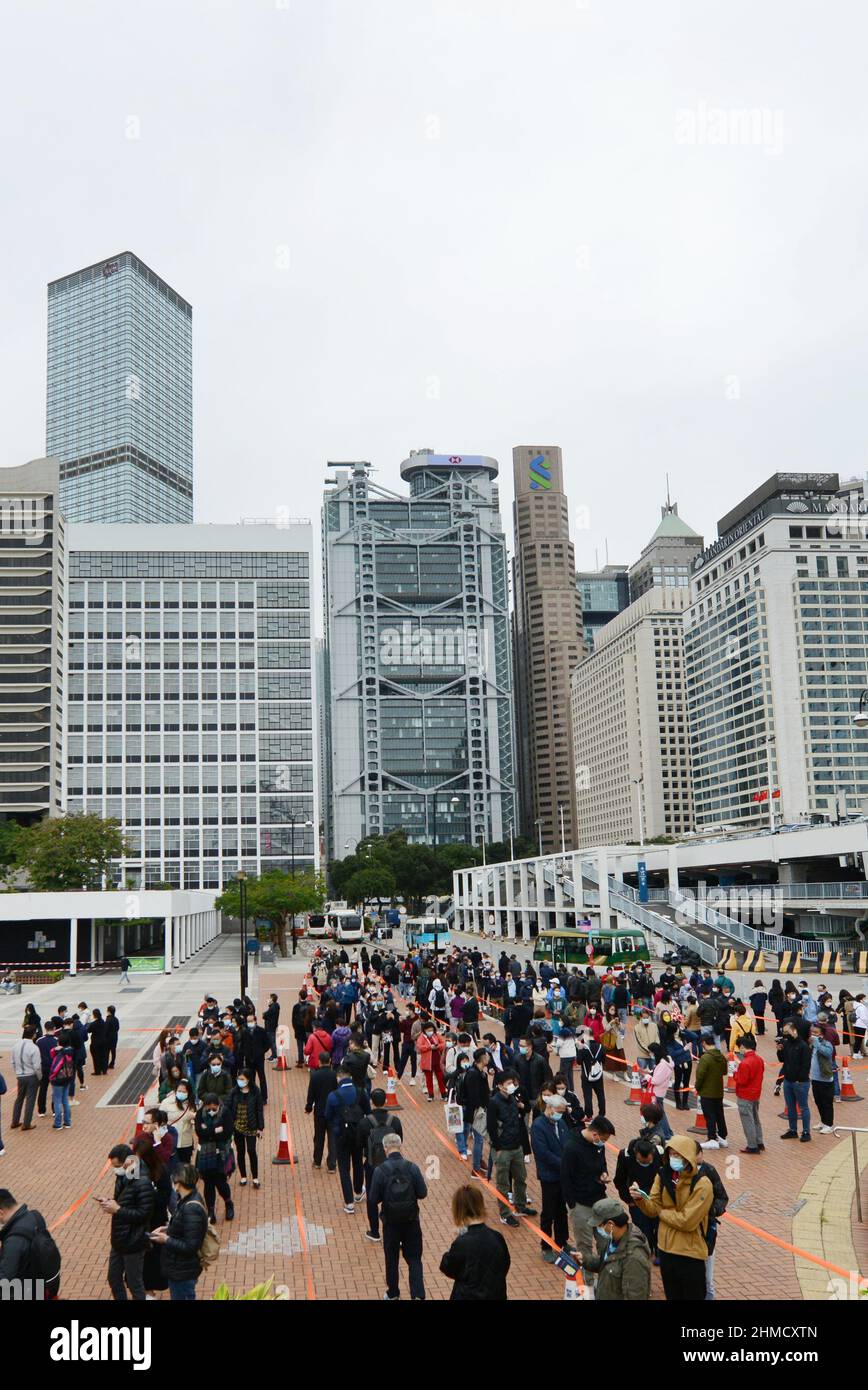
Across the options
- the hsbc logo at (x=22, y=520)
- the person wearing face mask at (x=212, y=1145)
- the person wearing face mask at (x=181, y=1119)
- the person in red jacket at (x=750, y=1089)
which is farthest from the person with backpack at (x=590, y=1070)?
the hsbc logo at (x=22, y=520)

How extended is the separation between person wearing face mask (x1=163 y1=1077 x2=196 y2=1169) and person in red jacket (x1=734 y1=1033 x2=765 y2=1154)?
649 cm

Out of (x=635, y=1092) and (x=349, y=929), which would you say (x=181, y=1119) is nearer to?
(x=635, y=1092)

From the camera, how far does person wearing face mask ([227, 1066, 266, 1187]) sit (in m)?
12.5

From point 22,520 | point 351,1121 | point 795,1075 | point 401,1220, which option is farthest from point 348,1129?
point 22,520

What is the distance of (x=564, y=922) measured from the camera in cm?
6041

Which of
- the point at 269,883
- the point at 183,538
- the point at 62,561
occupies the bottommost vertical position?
the point at 269,883

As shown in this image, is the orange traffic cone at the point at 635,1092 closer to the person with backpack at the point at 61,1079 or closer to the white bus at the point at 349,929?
the person with backpack at the point at 61,1079

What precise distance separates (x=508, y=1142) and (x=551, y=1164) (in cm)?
117

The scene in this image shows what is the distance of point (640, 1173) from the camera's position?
910cm

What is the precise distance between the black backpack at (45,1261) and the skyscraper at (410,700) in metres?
181

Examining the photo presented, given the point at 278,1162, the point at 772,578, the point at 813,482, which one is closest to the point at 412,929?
the point at 278,1162

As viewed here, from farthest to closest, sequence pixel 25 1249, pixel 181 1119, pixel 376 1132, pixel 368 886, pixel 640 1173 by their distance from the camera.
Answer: pixel 368 886 < pixel 181 1119 < pixel 376 1132 < pixel 640 1173 < pixel 25 1249

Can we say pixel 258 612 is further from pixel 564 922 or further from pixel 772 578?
pixel 564 922

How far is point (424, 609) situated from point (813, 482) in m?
72.7
